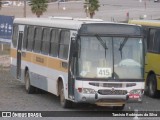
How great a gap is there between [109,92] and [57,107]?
2.44 meters

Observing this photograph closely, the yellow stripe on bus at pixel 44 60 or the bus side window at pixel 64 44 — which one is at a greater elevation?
the bus side window at pixel 64 44

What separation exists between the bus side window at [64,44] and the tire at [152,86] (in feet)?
14.2

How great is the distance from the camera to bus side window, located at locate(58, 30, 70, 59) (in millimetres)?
17344

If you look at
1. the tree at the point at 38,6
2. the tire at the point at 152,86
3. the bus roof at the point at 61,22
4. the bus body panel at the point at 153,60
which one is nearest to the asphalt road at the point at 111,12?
the tree at the point at 38,6

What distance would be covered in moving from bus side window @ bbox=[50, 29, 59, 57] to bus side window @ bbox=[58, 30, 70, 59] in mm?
396

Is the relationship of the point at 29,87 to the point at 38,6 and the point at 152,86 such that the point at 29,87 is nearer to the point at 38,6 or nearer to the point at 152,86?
the point at 152,86

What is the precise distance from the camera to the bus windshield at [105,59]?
16.1 metres

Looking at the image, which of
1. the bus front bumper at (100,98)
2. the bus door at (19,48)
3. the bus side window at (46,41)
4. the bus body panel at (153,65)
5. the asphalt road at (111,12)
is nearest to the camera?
the bus front bumper at (100,98)

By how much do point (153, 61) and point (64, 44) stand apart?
173 inches

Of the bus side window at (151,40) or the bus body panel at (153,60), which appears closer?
the bus body panel at (153,60)

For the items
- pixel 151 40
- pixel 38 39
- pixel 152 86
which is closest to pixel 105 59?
pixel 38 39

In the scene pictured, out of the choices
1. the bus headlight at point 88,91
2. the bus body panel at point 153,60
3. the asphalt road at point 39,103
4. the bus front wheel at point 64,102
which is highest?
the bus body panel at point 153,60

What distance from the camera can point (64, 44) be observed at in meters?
17.6

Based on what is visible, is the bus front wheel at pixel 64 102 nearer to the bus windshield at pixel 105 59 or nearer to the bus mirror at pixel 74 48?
the bus windshield at pixel 105 59
